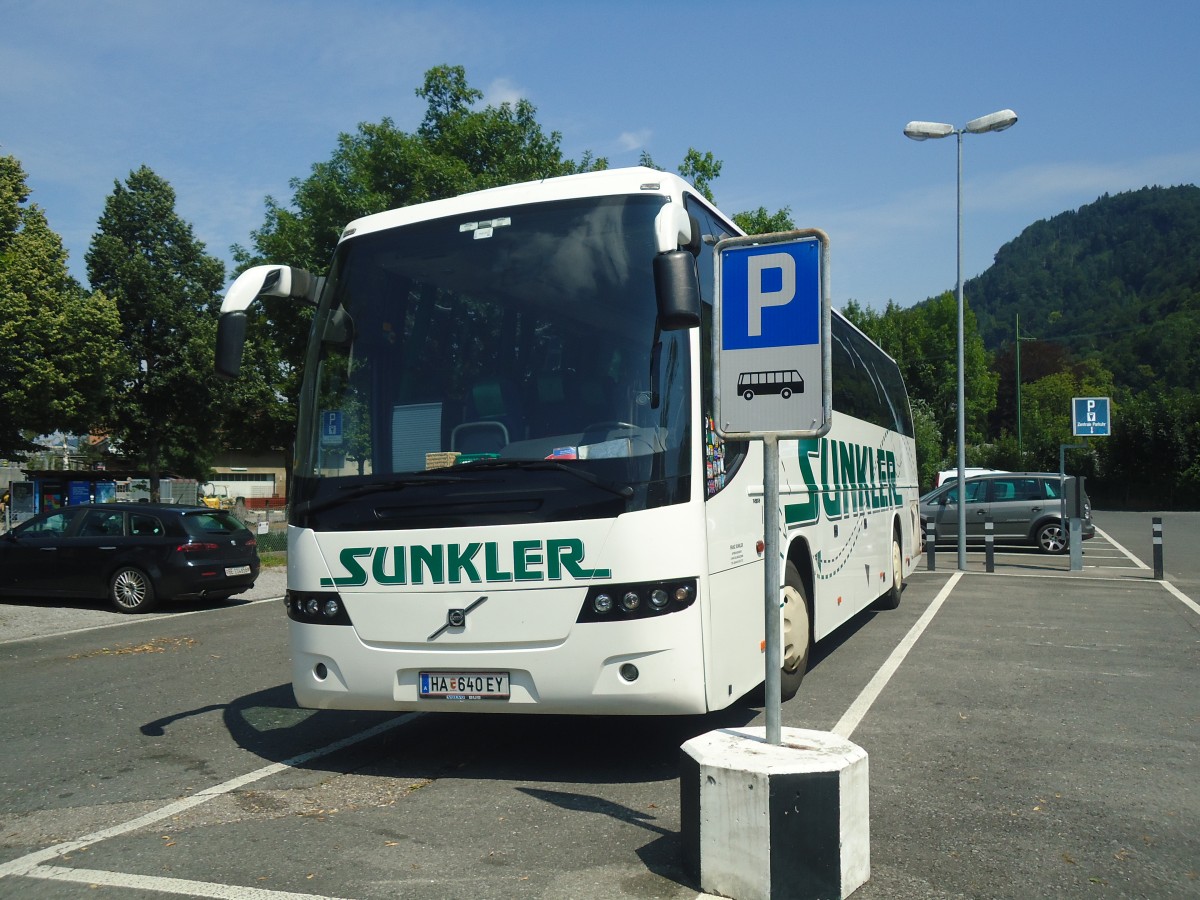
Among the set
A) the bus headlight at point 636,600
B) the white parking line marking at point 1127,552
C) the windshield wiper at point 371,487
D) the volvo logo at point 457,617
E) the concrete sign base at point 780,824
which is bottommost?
the white parking line marking at point 1127,552

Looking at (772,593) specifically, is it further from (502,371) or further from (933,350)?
(933,350)

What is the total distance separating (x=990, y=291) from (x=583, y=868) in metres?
197

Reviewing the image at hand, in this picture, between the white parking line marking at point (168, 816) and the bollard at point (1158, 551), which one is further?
the bollard at point (1158, 551)

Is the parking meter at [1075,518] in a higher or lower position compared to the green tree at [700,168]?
lower

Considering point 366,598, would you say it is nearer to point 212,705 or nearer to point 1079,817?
point 212,705

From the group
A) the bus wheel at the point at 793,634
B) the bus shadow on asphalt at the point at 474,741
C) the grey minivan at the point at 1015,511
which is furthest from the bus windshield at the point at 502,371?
the grey minivan at the point at 1015,511

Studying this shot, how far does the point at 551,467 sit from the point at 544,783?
1730mm

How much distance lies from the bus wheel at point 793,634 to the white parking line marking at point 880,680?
424 mm

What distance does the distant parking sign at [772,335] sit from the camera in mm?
4520

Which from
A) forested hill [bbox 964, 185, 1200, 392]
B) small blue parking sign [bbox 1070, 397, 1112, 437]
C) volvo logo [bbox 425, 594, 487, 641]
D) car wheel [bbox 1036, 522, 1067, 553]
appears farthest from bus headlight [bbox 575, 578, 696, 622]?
forested hill [bbox 964, 185, 1200, 392]

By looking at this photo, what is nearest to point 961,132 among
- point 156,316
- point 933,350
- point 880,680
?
point 880,680

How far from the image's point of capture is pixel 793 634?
7504 mm

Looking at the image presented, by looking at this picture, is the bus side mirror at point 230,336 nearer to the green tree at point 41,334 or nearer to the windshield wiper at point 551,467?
the windshield wiper at point 551,467

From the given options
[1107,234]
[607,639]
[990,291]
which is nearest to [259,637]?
[607,639]
